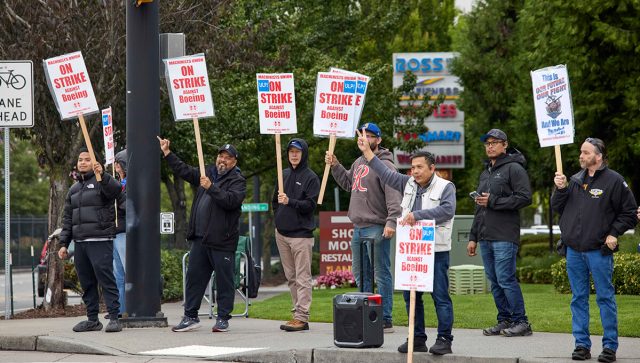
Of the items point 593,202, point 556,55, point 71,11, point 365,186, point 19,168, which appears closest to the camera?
point 593,202

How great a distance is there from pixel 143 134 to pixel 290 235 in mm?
2168

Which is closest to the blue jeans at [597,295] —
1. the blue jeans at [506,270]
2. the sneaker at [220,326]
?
the blue jeans at [506,270]

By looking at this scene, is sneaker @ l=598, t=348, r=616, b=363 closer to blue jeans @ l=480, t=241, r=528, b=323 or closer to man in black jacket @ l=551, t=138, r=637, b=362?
man in black jacket @ l=551, t=138, r=637, b=362

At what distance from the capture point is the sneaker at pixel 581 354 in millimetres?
9836

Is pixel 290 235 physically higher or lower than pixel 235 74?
lower

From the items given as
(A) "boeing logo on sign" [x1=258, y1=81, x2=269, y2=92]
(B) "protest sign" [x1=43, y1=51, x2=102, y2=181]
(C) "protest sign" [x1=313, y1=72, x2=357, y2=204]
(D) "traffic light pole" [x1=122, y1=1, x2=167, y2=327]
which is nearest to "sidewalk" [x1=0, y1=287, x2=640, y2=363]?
(D) "traffic light pole" [x1=122, y1=1, x2=167, y2=327]

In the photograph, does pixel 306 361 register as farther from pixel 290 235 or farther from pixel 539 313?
pixel 539 313

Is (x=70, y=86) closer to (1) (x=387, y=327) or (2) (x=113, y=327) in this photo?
(2) (x=113, y=327)

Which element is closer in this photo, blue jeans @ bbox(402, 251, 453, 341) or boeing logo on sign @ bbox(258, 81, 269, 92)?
blue jeans @ bbox(402, 251, 453, 341)

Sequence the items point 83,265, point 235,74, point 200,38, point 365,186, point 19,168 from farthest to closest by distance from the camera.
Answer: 1. point 19,168
2. point 235,74
3. point 200,38
4. point 83,265
5. point 365,186

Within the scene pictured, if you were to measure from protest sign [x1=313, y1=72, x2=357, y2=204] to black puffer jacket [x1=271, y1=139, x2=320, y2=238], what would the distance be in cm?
38

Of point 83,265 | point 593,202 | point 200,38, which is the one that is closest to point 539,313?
point 593,202

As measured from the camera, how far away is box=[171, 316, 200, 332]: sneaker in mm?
12867

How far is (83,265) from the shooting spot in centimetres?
1327
